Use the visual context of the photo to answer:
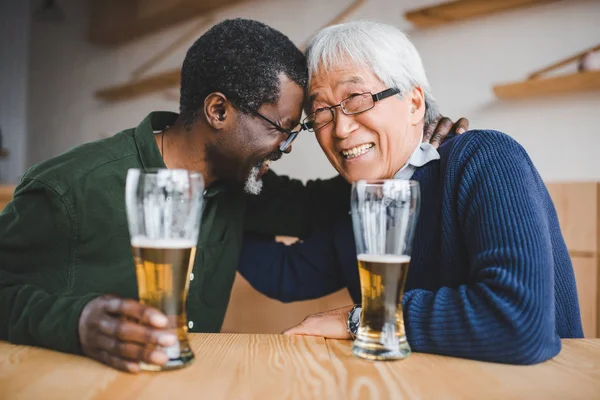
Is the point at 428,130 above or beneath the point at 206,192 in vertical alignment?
above

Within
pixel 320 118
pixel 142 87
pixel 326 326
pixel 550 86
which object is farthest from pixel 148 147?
pixel 142 87

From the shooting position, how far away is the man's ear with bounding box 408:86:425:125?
1449 mm

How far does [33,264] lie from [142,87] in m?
3.07

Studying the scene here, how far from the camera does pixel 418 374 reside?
0.75 m

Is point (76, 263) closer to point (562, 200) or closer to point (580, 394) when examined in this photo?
point (580, 394)

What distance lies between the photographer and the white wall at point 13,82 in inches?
198

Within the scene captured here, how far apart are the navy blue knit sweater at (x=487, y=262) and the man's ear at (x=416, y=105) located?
15 cm

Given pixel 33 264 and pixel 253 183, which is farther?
pixel 253 183

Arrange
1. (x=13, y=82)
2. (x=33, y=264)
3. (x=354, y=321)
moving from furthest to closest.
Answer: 1. (x=13, y=82)
2. (x=33, y=264)
3. (x=354, y=321)

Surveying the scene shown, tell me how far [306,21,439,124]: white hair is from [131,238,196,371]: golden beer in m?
0.79

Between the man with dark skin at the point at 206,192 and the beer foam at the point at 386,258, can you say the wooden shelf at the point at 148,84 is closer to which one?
the man with dark skin at the point at 206,192

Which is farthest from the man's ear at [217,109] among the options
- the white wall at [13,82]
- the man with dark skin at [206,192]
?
the white wall at [13,82]

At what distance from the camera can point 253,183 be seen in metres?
1.56

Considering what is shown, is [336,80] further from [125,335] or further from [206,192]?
[125,335]
